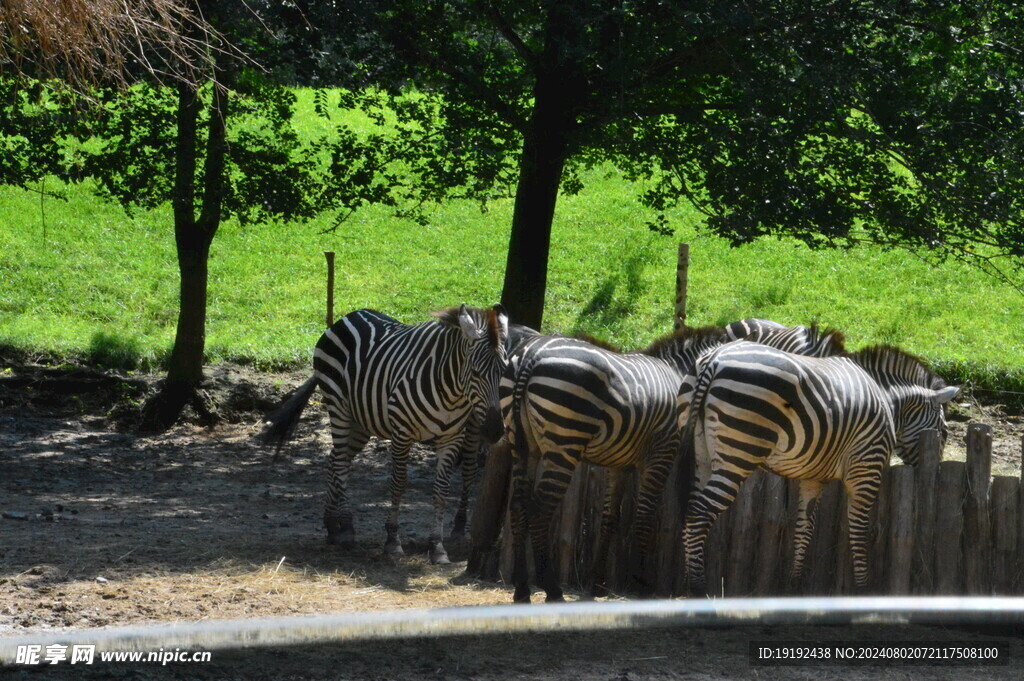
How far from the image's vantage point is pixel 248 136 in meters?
12.4

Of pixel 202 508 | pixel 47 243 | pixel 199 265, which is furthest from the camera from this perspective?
pixel 47 243

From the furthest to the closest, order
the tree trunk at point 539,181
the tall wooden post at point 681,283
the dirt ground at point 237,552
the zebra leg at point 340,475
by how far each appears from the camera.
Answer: the tall wooden post at point 681,283 < the tree trunk at point 539,181 < the zebra leg at point 340,475 < the dirt ground at point 237,552

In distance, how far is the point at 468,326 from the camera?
22.4ft

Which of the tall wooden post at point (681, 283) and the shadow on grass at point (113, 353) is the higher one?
the tall wooden post at point (681, 283)

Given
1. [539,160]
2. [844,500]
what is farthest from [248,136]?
[844,500]

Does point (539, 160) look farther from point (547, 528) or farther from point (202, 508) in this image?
point (547, 528)

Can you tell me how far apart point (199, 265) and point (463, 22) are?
420 cm

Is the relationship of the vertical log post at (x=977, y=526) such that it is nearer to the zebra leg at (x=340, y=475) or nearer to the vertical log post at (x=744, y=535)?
the vertical log post at (x=744, y=535)

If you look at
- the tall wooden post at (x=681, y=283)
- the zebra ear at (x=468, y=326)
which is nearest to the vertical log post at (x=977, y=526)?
the zebra ear at (x=468, y=326)

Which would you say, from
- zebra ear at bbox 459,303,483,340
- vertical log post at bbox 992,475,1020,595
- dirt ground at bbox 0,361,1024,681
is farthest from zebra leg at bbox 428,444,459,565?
vertical log post at bbox 992,475,1020,595

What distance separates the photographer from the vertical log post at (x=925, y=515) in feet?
19.0

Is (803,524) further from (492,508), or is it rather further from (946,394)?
(492,508)

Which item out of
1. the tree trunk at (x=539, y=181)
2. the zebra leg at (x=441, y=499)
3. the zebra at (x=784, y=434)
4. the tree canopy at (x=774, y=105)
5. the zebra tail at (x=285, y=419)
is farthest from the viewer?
the tree trunk at (x=539, y=181)

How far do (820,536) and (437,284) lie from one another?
1281 cm
